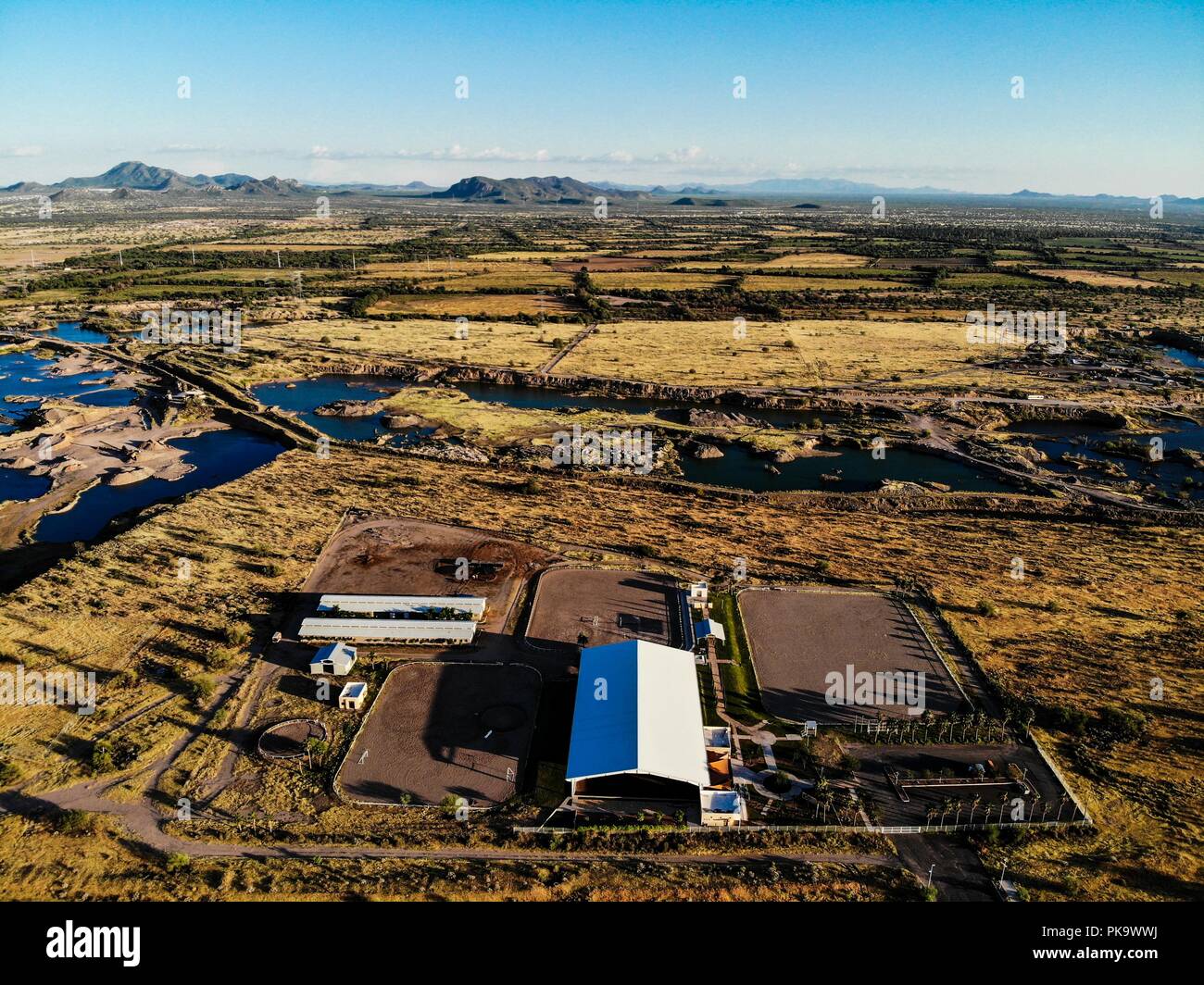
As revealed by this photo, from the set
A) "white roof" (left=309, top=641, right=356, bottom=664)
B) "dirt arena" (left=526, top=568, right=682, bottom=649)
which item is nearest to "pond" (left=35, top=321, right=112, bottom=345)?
"white roof" (left=309, top=641, right=356, bottom=664)

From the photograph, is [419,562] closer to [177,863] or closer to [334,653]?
[334,653]

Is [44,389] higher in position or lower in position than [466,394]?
higher

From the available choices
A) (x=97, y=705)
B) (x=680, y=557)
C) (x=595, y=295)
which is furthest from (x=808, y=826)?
(x=595, y=295)

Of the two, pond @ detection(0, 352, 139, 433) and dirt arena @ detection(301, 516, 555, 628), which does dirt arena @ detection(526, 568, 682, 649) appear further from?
pond @ detection(0, 352, 139, 433)

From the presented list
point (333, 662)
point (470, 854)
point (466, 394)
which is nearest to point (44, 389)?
point (466, 394)

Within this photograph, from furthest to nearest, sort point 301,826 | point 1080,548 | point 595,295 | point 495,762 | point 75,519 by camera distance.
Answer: point 595,295 < point 75,519 < point 1080,548 < point 495,762 < point 301,826

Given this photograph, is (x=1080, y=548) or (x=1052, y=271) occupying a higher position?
(x=1052, y=271)
